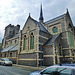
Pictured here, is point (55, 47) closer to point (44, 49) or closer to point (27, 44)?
point (44, 49)

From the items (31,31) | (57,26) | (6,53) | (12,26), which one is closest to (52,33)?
(57,26)

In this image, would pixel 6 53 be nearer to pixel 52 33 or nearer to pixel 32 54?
pixel 32 54

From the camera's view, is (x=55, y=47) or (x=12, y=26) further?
(x=12, y=26)

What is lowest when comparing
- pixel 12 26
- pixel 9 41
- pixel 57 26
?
pixel 9 41

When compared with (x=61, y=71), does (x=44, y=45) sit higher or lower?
higher

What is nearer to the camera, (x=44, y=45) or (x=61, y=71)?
(x=61, y=71)

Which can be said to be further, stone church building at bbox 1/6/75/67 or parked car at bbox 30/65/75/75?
stone church building at bbox 1/6/75/67

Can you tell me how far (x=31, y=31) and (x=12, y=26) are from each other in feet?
77.1

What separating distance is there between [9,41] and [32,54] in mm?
22144

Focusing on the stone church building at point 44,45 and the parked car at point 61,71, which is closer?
the parked car at point 61,71

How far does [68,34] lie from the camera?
17.2 metres

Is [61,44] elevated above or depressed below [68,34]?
below

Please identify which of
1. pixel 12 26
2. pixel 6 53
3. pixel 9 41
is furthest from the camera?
pixel 12 26

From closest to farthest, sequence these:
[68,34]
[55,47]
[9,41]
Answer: [55,47] < [68,34] < [9,41]
